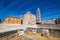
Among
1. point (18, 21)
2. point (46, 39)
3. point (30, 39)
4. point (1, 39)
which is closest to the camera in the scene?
point (1, 39)

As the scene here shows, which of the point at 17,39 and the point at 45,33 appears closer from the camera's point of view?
the point at 17,39

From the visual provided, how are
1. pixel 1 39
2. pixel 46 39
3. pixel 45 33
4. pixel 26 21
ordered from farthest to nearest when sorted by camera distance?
pixel 26 21
pixel 45 33
pixel 46 39
pixel 1 39

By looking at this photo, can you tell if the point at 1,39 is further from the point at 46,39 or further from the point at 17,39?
the point at 46,39

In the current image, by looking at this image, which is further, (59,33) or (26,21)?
(26,21)


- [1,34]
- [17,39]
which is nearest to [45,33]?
[17,39]

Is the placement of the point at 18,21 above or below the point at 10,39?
above

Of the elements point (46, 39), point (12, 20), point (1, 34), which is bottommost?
point (46, 39)

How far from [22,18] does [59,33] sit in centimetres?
750

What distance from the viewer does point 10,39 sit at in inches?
131

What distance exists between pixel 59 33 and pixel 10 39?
9.09 ft

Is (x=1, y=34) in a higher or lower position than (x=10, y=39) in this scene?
higher

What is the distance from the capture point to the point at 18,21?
1193 cm

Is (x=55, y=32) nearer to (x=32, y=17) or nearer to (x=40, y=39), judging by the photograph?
(x=40, y=39)

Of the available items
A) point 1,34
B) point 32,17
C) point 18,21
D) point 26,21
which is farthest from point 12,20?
point 1,34
